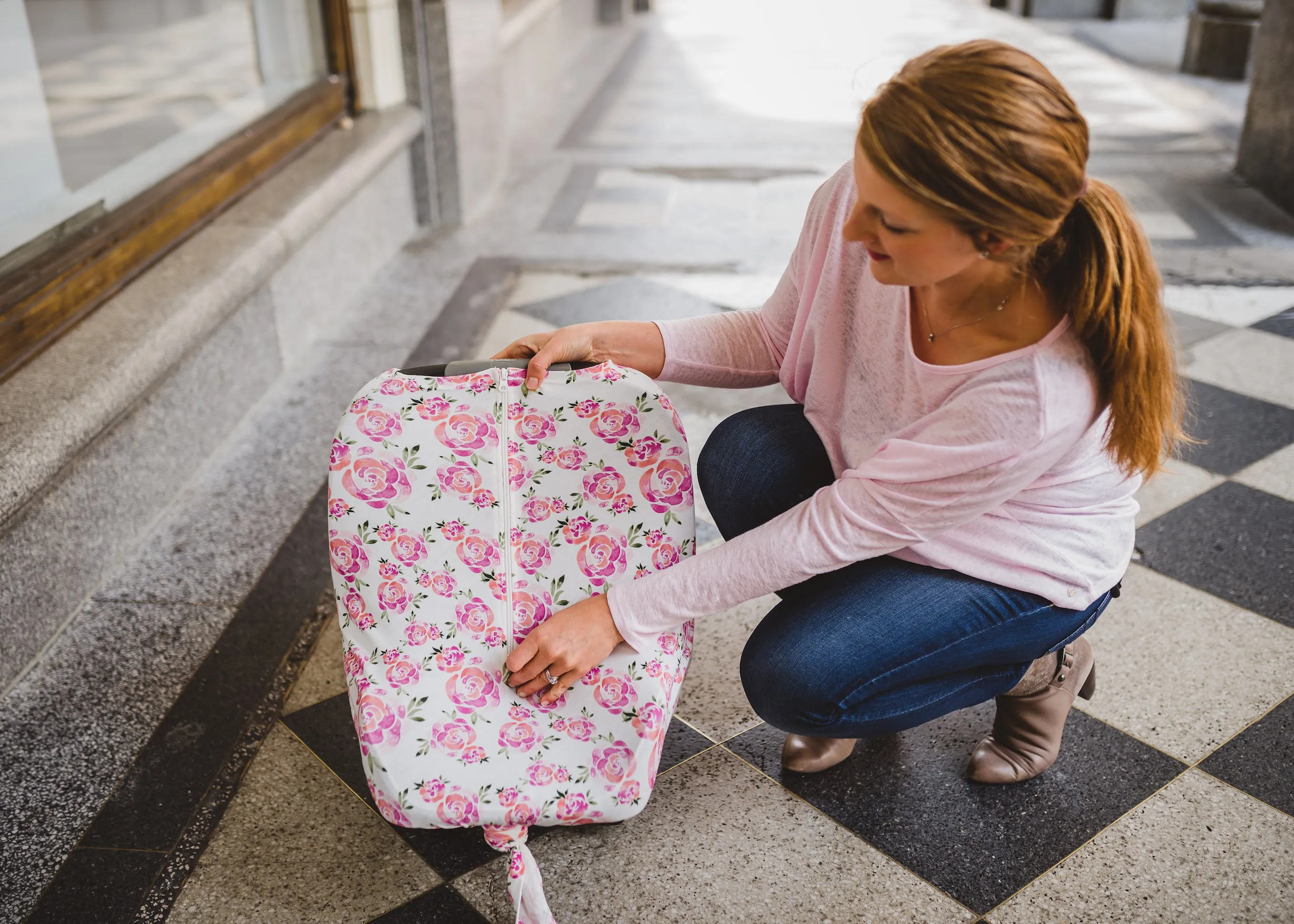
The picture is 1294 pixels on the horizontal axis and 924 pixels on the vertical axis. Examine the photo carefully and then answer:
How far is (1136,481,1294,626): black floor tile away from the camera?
1.86 meters

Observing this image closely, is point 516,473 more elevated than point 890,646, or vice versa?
point 516,473

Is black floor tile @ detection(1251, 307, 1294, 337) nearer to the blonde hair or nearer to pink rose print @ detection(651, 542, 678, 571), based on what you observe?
the blonde hair

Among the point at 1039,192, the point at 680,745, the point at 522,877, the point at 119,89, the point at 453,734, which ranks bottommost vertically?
the point at 680,745

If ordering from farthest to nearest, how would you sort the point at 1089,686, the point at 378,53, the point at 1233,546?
the point at 378,53, the point at 1233,546, the point at 1089,686

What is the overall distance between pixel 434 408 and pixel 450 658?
11.4 inches

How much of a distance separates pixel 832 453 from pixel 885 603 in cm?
24

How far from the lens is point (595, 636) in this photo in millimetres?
1253

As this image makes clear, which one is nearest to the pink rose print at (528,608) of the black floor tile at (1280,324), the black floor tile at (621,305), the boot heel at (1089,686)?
the boot heel at (1089,686)

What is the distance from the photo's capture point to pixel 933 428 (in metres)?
1.18

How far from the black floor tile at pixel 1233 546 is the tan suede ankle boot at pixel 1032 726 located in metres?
0.52

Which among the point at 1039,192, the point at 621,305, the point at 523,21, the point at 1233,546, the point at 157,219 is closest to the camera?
the point at 1039,192

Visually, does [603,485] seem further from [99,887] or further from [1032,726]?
[99,887]

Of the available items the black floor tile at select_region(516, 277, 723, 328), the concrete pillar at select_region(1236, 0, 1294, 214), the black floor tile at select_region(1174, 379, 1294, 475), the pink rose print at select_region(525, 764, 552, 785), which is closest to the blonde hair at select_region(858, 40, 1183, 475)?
the pink rose print at select_region(525, 764, 552, 785)

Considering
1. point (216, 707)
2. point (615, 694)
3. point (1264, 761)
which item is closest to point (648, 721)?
point (615, 694)
